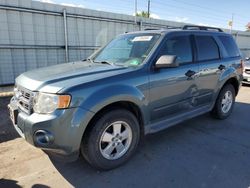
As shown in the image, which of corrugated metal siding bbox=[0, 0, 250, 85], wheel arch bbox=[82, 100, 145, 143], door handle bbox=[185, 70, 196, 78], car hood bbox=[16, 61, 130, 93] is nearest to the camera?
car hood bbox=[16, 61, 130, 93]

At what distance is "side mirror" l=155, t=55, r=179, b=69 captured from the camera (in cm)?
311

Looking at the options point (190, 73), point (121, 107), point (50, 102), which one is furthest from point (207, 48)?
point (50, 102)

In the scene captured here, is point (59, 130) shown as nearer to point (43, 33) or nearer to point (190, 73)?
point (190, 73)

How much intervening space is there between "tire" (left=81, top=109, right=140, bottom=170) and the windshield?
86cm

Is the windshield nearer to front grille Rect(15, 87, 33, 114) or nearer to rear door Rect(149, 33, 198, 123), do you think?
rear door Rect(149, 33, 198, 123)

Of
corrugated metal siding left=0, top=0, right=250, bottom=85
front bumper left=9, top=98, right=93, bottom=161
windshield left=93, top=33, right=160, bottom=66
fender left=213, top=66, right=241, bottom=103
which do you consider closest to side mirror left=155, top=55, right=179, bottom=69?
windshield left=93, top=33, right=160, bottom=66

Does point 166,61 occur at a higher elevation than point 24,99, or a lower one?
higher

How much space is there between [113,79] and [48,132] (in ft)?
3.22

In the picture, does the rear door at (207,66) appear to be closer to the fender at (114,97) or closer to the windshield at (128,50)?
the windshield at (128,50)

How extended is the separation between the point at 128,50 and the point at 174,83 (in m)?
0.91

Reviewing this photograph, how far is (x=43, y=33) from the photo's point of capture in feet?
24.9

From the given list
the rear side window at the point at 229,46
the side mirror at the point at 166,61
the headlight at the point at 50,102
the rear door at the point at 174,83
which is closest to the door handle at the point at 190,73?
the rear door at the point at 174,83

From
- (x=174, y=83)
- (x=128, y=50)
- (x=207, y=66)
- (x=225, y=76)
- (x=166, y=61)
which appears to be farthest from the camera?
(x=225, y=76)

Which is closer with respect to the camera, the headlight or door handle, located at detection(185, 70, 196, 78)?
the headlight
